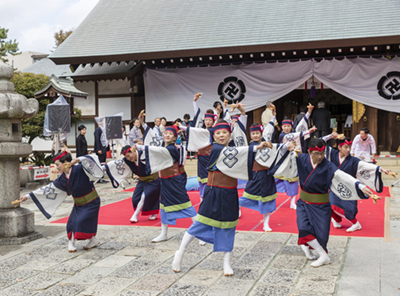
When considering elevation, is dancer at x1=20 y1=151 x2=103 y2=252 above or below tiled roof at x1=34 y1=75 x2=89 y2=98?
below

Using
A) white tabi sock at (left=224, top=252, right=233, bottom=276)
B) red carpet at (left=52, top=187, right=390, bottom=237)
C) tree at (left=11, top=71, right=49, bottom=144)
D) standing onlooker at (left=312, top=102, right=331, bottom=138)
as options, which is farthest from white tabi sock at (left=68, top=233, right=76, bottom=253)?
standing onlooker at (left=312, top=102, right=331, bottom=138)

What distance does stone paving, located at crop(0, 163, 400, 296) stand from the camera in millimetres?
4078

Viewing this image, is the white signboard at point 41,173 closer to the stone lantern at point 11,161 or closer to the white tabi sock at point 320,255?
the stone lantern at point 11,161

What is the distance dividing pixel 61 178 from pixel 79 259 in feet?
3.88

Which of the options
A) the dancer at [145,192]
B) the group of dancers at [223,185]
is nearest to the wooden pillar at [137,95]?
the group of dancers at [223,185]

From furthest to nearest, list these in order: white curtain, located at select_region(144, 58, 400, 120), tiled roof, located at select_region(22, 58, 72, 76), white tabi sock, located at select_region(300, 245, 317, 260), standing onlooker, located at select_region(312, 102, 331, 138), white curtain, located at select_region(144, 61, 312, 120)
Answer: tiled roof, located at select_region(22, 58, 72, 76)
white curtain, located at select_region(144, 61, 312, 120)
standing onlooker, located at select_region(312, 102, 331, 138)
white curtain, located at select_region(144, 58, 400, 120)
white tabi sock, located at select_region(300, 245, 317, 260)

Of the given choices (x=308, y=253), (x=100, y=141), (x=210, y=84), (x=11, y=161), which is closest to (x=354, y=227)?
(x=308, y=253)

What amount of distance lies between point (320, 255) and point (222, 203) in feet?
4.24

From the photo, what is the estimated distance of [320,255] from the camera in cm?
467

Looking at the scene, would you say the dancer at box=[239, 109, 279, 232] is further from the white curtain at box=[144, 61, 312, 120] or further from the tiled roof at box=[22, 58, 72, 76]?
the tiled roof at box=[22, 58, 72, 76]

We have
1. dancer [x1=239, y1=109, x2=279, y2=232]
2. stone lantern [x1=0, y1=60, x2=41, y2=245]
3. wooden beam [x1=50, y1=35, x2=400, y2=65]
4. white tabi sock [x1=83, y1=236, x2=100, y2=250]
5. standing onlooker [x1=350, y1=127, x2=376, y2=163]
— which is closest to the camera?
white tabi sock [x1=83, y1=236, x2=100, y2=250]

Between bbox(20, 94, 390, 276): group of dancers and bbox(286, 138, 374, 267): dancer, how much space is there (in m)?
0.01

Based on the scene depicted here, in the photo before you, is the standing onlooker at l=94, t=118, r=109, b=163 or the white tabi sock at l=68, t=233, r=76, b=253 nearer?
the white tabi sock at l=68, t=233, r=76, b=253

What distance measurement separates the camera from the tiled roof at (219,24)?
41.2 feet
